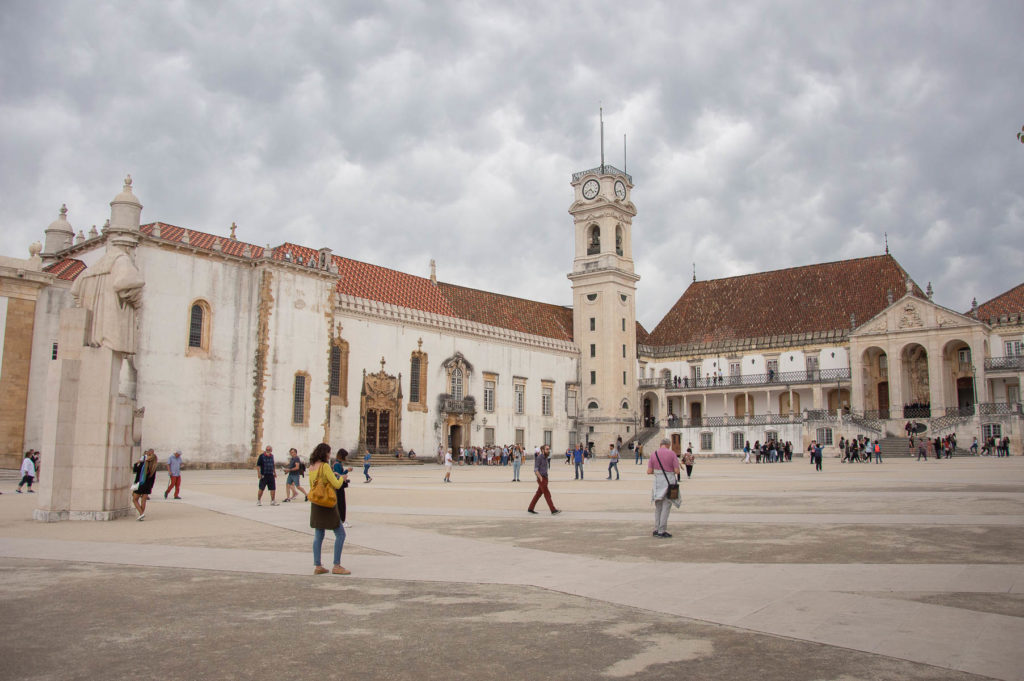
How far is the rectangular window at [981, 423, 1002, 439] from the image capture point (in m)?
46.2

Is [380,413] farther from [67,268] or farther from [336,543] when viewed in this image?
[336,543]

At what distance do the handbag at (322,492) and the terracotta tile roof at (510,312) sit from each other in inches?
1792

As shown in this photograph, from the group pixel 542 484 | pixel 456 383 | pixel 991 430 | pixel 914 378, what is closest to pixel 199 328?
pixel 456 383

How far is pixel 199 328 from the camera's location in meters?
38.2

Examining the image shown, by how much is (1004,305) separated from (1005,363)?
5.65 metres

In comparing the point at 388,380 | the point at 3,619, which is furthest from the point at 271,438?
the point at 3,619

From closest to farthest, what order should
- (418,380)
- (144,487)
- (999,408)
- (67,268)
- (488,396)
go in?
(144,487) < (67,268) < (999,408) < (418,380) < (488,396)

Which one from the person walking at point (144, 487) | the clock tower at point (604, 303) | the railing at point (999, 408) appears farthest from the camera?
the clock tower at point (604, 303)

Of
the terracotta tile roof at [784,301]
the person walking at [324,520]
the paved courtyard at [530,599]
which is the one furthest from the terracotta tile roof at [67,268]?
the terracotta tile roof at [784,301]

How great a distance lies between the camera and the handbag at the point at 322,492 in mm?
8945

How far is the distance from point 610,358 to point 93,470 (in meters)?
49.2

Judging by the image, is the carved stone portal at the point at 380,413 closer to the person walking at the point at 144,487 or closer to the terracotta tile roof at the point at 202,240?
the terracotta tile roof at the point at 202,240

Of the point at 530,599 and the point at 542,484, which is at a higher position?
the point at 542,484

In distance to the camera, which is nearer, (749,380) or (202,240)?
(202,240)
